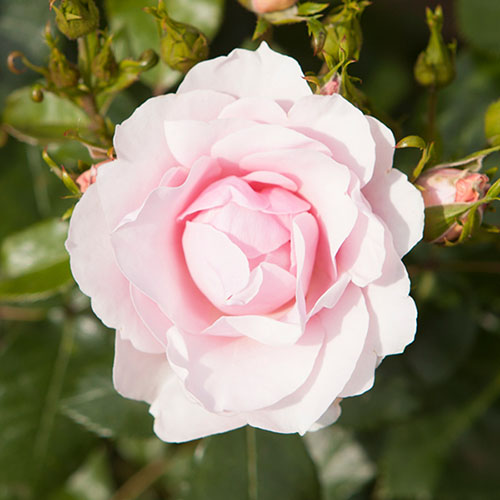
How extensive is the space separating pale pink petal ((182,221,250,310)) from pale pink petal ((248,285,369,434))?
0.26 ft

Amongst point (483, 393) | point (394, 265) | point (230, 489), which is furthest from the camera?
point (483, 393)

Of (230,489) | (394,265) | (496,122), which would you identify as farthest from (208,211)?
(230,489)

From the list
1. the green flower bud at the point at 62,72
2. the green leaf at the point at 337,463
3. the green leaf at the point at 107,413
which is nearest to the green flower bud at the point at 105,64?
the green flower bud at the point at 62,72

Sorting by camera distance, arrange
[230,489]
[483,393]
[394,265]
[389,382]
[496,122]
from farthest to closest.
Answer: [483,393] → [389,382] → [230,489] → [496,122] → [394,265]

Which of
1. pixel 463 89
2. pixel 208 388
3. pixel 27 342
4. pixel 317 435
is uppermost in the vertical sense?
pixel 208 388

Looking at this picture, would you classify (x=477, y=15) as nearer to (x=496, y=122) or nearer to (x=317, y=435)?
(x=496, y=122)

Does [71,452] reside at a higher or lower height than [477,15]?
lower

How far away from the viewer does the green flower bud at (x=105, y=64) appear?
680mm

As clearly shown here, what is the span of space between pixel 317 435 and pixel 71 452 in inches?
17.5

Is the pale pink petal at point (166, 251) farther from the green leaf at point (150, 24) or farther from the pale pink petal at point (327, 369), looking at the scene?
the green leaf at point (150, 24)

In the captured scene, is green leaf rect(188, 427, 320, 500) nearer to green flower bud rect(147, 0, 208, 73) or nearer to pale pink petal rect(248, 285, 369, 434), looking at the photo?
pale pink petal rect(248, 285, 369, 434)

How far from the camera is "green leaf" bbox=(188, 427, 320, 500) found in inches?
36.3

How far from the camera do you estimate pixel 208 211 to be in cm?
57

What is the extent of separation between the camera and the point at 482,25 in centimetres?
109
